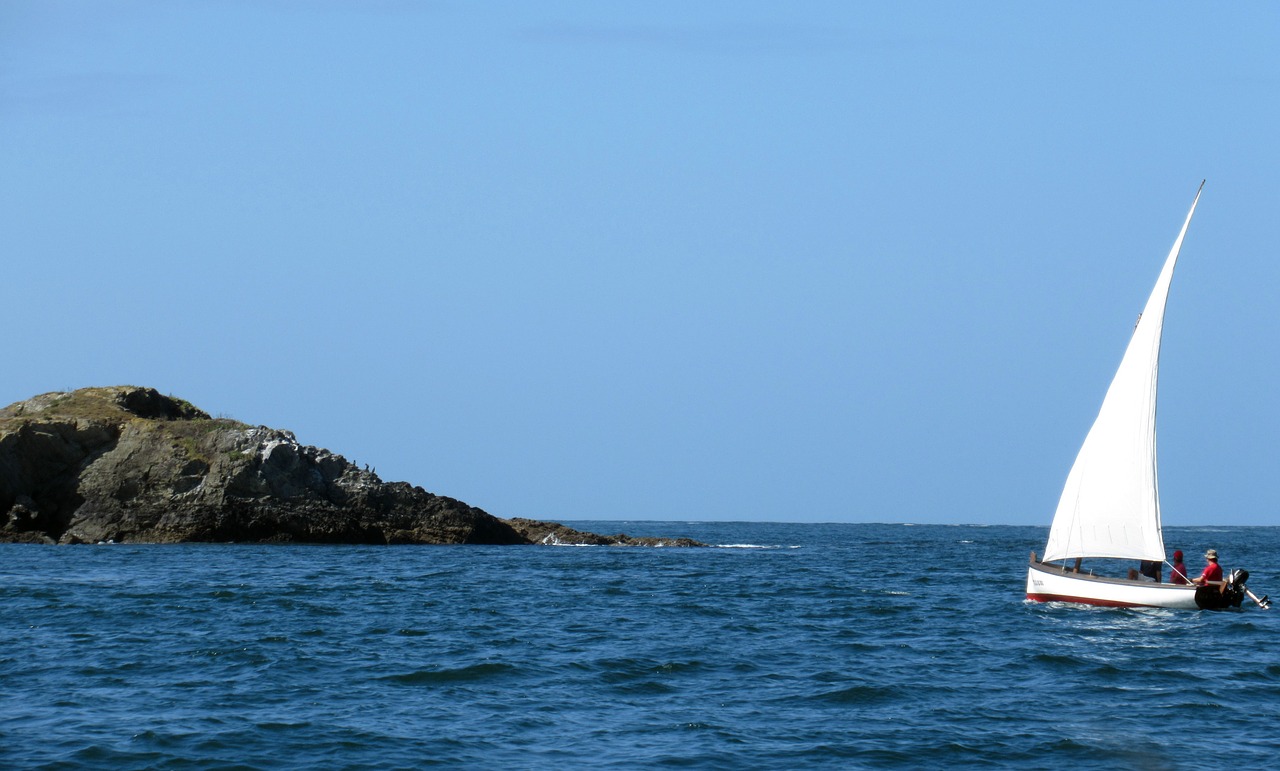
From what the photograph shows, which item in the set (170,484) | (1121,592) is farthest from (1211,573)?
(170,484)

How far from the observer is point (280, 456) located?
61.8 metres

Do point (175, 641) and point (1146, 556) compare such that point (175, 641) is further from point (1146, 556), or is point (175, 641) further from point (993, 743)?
point (1146, 556)

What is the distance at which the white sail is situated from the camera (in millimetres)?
34312

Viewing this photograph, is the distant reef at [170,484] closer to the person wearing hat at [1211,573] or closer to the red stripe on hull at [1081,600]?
the red stripe on hull at [1081,600]

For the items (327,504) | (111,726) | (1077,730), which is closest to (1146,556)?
(1077,730)

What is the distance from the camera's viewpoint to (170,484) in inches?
2388

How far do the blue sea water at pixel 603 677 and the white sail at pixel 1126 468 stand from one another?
1863 mm

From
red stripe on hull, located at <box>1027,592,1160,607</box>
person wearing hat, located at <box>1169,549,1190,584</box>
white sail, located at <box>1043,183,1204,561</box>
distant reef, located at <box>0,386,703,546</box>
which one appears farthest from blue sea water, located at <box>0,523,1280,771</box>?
distant reef, located at <box>0,386,703,546</box>

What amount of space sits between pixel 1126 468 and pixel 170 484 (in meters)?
41.9

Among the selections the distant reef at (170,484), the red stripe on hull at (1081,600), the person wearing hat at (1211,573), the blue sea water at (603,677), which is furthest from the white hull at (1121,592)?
the distant reef at (170,484)

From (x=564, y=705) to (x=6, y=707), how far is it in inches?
323

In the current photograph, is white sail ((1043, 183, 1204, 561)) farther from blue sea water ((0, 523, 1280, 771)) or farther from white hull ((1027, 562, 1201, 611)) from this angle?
blue sea water ((0, 523, 1280, 771))

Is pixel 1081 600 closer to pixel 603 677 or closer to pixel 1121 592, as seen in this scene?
pixel 1121 592

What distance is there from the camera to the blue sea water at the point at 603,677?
18.4 meters
